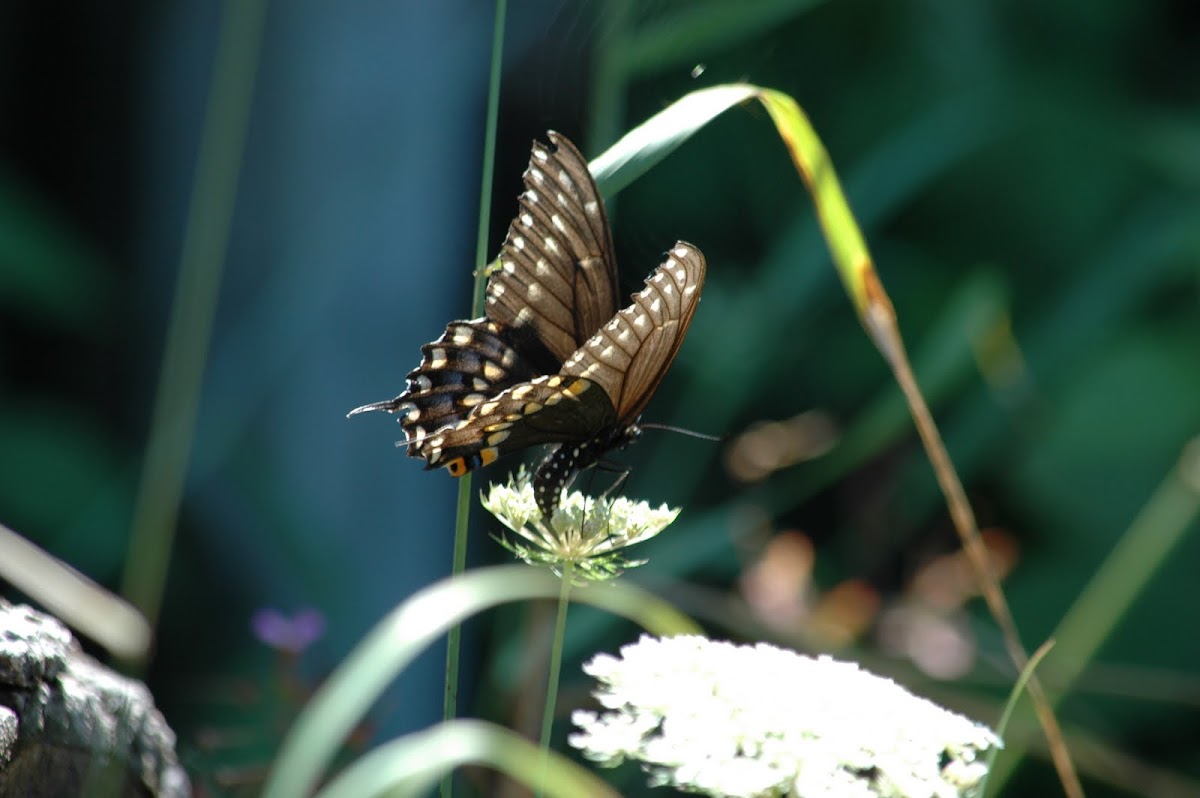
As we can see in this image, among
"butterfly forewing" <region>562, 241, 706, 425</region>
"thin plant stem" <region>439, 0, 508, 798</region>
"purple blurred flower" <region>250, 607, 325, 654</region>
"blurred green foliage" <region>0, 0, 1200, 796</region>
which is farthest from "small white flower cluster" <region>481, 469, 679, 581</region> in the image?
"blurred green foliage" <region>0, 0, 1200, 796</region>

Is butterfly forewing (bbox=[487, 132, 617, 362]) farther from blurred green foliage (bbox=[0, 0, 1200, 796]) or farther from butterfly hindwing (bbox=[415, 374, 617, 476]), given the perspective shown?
blurred green foliage (bbox=[0, 0, 1200, 796])

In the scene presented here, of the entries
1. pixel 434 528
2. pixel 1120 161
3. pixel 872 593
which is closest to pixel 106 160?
pixel 434 528

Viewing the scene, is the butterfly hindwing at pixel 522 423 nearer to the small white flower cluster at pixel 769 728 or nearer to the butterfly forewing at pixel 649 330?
the butterfly forewing at pixel 649 330

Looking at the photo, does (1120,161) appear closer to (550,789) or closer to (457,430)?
(457,430)

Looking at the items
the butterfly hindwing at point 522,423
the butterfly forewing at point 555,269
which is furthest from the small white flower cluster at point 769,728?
the butterfly forewing at point 555,269

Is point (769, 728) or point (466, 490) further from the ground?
point (466, 490)

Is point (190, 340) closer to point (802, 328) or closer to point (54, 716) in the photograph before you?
point (54, 716)

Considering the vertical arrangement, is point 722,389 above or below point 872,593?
above

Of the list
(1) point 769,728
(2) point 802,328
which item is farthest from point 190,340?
(2) point 802,328
